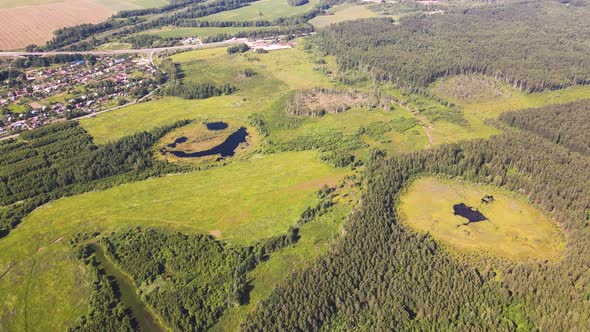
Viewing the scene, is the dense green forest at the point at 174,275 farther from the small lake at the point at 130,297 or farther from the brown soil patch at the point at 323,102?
the brown soil patch at the point at 323,102

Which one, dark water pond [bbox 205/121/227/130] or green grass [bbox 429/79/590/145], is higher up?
dark water pond [bbox 205/121/227/130]

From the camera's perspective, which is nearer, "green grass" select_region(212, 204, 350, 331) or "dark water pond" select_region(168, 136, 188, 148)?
"green grass" select_region(212, 204, 350, 331)

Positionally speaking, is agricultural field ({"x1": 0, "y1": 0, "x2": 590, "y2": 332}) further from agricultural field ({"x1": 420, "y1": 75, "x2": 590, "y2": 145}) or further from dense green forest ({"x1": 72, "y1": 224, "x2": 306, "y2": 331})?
agricultural field ({"x1": 420, "y1": 75, "x2": 590, "y2": 145})

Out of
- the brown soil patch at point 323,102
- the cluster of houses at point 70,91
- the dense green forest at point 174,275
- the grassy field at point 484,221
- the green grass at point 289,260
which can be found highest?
the cluster of houses at point 70,91

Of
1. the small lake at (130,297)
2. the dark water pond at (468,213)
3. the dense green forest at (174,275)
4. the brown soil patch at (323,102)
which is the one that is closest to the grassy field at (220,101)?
the brown soil patch at (323,102)

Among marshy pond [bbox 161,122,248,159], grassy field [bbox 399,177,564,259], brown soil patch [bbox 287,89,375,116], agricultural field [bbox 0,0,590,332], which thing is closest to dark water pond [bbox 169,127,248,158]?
marshy pond [bbox 161,122,248,159]

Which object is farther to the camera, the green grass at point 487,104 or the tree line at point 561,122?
the green grass at point 487,104

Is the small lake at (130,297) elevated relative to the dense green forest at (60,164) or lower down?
lower down
